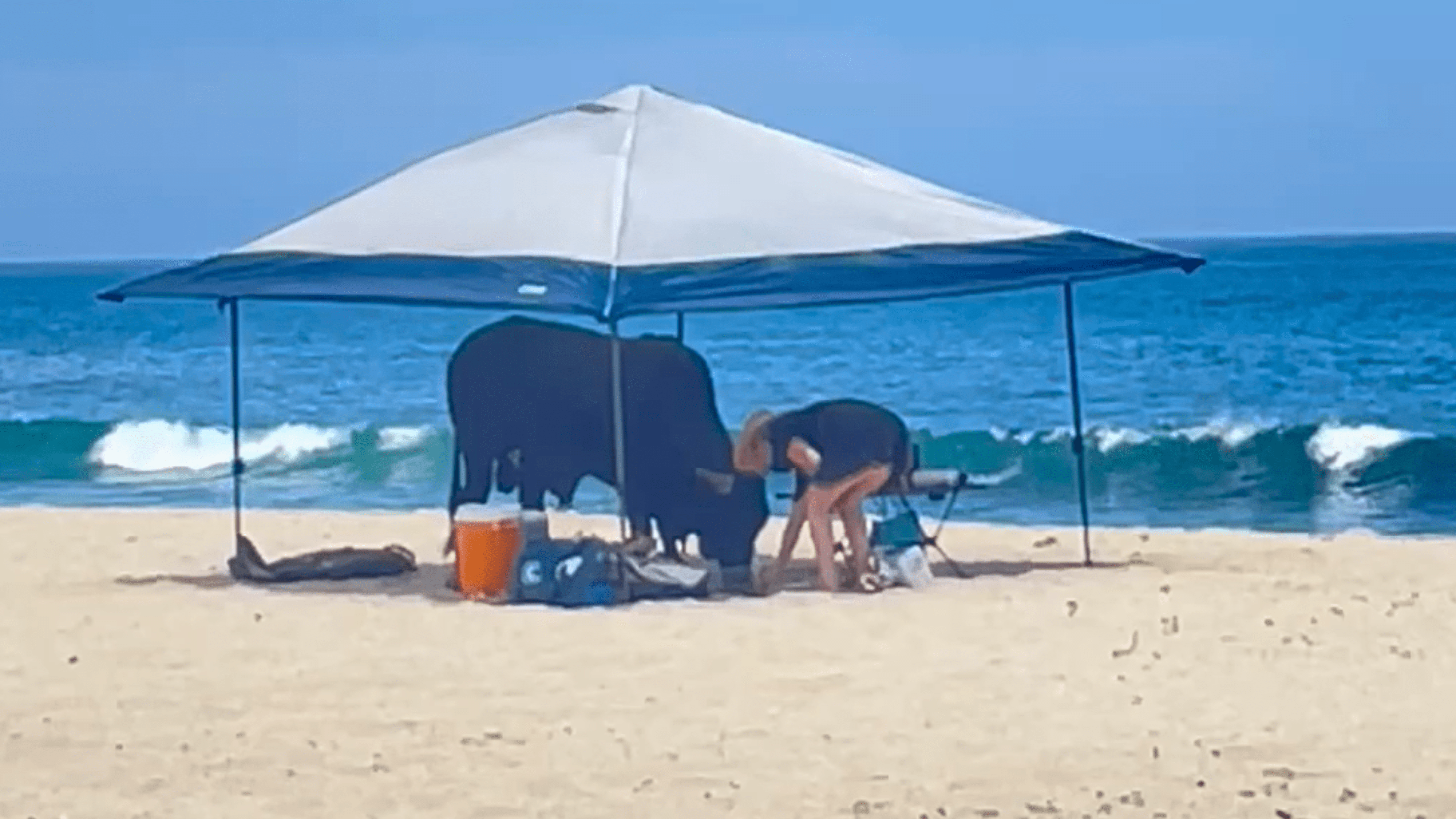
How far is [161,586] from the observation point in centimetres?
1025

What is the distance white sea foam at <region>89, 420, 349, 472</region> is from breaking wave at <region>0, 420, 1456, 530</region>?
2 centimetres

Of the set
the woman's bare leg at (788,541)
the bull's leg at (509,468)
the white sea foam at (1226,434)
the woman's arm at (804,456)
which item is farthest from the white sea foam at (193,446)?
the woman's arm at (804,456)

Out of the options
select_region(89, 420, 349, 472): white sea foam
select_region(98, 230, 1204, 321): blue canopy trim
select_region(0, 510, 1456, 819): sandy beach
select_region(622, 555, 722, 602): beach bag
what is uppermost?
select_region(98, 230, 1204, 321): blue canopy trim

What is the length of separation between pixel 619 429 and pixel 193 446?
47.3 feet

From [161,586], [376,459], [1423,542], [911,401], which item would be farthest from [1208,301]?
[161,586]

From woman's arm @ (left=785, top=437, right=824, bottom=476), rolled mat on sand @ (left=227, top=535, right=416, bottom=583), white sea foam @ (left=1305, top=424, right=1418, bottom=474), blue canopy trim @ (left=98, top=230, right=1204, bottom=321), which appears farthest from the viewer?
white sea foam @ (left=1305, top=424, right=1418, bottom=474)

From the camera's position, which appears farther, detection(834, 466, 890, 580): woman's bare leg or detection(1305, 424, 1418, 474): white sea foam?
detection(1305, 424, 1418, 474): white sea foam

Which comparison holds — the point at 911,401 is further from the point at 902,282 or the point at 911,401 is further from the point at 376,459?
the point at 902,282

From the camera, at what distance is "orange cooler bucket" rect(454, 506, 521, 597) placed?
9.56 metres

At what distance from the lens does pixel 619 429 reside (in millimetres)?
9227

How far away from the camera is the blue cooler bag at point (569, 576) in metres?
9.32

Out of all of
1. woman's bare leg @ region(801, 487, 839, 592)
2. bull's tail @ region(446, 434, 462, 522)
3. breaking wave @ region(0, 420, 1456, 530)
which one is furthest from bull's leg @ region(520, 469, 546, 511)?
breaking wave @ region(0, 420, 1456, 530)

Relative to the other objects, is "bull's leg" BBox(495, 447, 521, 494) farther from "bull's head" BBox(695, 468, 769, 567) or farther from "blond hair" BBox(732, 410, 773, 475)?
"blond hair" BBox(732, 410, 773, 475)

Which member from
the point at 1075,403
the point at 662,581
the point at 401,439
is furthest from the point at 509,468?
the point at 401,439
